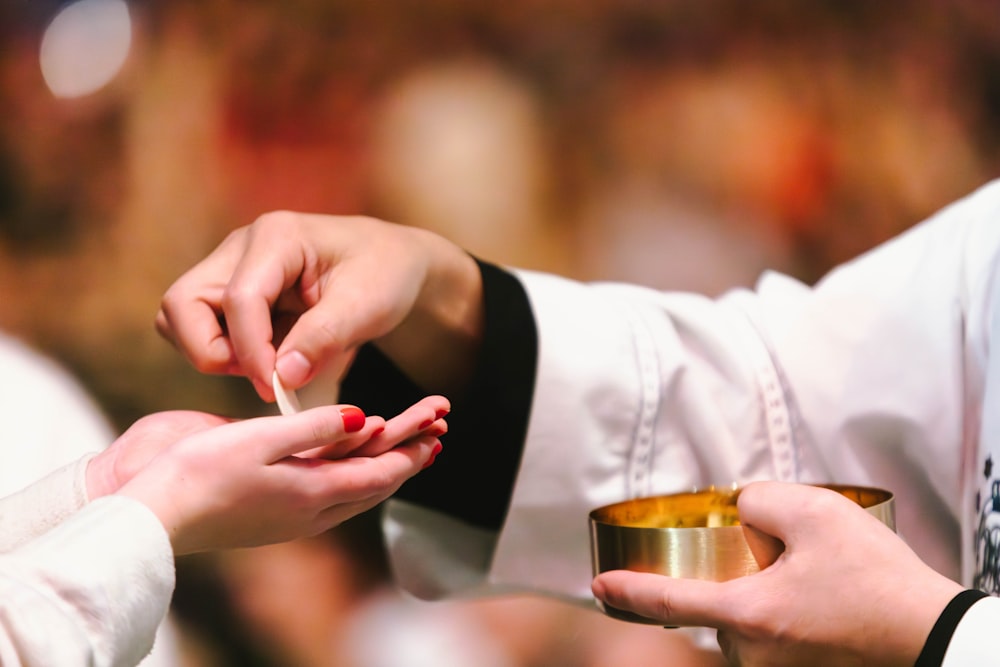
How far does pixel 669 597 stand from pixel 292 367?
0.68ft

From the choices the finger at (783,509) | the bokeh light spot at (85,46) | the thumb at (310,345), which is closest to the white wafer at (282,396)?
the thumb at (310,345)

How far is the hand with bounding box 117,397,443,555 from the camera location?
0.36m

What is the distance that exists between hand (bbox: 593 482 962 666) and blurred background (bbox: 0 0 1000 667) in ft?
1.14

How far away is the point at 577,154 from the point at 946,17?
1.28 ft

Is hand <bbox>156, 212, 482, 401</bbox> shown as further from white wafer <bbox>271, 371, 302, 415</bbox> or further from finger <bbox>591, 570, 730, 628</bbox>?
finger <bbox>591, 570, 730, 628</bbox>

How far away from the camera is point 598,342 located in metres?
0.63

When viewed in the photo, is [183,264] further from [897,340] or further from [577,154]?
[897,340]

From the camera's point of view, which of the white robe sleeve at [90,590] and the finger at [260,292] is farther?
the finger at [260,292]

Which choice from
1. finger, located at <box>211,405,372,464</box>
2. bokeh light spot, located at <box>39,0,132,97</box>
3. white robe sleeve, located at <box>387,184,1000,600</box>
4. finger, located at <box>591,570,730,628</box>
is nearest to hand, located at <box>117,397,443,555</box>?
finger, located at <box>211,405,372,464</box>

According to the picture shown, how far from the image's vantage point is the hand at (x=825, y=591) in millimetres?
390

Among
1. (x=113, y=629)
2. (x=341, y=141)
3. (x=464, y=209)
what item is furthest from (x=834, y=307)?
(x=113, y=629)

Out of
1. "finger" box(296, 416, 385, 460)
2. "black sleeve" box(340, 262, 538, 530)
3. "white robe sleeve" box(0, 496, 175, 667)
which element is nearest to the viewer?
"white robe sleeve" box(0, 496, 175, 667)

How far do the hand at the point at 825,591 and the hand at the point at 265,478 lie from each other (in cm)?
14

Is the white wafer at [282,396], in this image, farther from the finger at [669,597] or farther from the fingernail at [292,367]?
the finger at [669,597]
